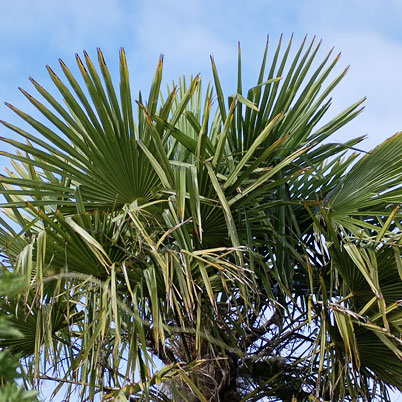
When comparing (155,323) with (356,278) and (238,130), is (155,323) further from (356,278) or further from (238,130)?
(238,130)

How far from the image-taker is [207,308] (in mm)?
3393

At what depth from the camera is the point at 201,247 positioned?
11.1 ft

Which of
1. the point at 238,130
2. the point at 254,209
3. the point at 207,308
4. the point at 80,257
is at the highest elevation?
the point at 238,130

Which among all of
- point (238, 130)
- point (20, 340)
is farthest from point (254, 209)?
point (20, 340)

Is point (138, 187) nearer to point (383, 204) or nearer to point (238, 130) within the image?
point (238, 130)

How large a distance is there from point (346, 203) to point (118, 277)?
133 centimetres

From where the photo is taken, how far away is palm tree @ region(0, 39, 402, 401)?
3.06 m

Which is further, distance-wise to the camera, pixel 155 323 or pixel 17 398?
Result: pixel 155 323

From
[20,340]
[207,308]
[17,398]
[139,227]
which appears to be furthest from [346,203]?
[17,398]

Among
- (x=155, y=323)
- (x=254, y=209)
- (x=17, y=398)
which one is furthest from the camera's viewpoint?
(x=254, y=209)

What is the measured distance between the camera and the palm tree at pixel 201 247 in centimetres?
306

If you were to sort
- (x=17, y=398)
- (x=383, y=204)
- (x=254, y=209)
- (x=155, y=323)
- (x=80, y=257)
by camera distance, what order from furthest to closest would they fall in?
(x=383, y=204)
(x=254, y=209)
(x=80, y=257)
(x=155, y=323)
(x=17, y=398)

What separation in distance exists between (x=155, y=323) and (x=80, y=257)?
0.57 m

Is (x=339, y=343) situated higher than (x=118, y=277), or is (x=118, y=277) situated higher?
(x=118, y=277)
